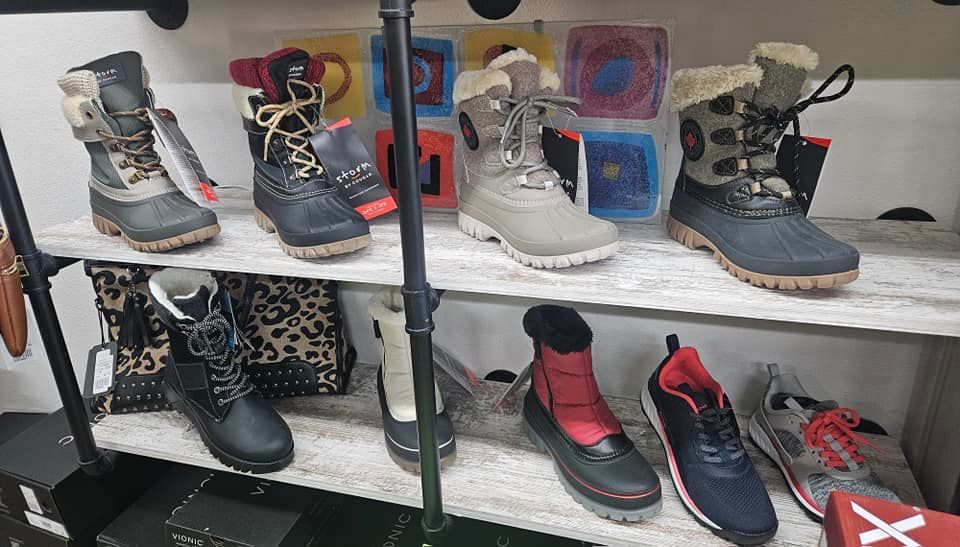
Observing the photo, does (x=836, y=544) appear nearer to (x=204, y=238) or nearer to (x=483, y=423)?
(x=483, y=423)

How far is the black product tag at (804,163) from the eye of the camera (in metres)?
0.76

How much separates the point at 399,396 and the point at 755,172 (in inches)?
24.5

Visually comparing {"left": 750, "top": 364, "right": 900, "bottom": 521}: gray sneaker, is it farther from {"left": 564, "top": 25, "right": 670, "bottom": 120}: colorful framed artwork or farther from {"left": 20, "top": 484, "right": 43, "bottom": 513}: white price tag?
{"left": 20, "top": 484, "right": 43, "bottom": 513}: white price tag

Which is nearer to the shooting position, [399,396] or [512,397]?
[399,396]

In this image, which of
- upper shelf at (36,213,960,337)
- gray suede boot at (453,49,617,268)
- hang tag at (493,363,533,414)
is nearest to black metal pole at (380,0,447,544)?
upper shelf at (36,213,960,337)

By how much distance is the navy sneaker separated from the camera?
2.61 feet

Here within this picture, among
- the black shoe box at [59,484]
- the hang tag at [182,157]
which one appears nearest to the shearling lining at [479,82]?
the hang tag at [182,157]

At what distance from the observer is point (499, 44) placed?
3.11 ft

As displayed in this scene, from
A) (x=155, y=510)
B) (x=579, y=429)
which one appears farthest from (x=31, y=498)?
(x=579, y=429)

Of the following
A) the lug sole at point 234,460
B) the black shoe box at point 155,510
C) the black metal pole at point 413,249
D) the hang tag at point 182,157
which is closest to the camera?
the black metal pole at point 413,249

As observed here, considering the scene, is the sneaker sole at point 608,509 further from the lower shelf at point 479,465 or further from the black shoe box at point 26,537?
the black shoe box at point 26,537

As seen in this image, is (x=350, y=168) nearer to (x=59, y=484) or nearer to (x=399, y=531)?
(x=399, y=531)

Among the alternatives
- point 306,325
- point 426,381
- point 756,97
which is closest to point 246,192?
point 306,325

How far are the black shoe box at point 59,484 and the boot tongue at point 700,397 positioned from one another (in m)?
1.05
